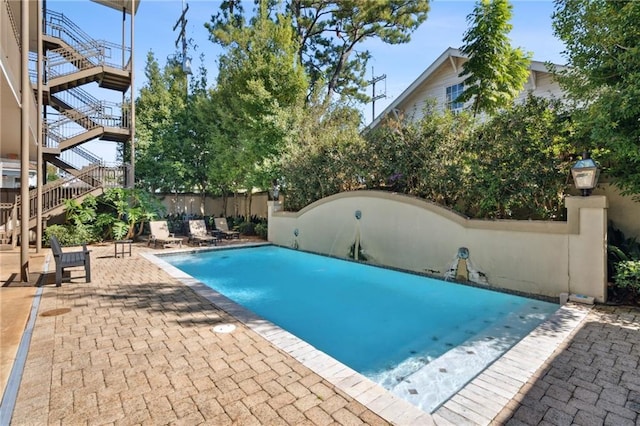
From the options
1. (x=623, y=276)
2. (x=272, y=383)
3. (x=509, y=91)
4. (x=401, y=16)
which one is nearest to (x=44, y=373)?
(x=272, y=383)

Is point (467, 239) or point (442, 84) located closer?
point (467, 239)

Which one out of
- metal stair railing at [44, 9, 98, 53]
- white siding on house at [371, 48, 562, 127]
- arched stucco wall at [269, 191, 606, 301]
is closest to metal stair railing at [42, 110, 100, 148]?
metal stair railing at [44, 9, 98, 53]

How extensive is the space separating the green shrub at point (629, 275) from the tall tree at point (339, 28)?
1574 cm

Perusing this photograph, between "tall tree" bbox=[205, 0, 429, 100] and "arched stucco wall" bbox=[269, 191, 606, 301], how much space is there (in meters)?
9.93

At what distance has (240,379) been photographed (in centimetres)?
344

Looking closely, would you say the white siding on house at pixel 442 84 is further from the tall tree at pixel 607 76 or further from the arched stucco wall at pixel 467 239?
the tall tree at pixel 607 76

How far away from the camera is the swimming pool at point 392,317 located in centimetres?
422

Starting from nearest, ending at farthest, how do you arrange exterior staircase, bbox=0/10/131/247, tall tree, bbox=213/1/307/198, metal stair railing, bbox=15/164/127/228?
metal stair railing, bbox=15/164/127/228 → exterior staircase, bbox=0/10/131/247 → tall tree, bbox=213/1/307/198

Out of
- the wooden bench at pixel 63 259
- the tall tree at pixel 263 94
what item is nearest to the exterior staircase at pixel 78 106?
the tall tree at pixel 263 94

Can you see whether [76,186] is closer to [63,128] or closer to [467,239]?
[63,128]

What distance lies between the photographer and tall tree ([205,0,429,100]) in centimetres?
1995

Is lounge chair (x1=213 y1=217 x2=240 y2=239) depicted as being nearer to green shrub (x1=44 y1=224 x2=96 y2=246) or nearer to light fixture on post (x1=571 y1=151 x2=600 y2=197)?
green shrub (x1=44 y1=224 x2=96 y2=246)

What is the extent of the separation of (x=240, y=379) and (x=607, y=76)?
780 centimetres

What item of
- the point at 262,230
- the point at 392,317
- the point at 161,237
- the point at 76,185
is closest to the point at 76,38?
the point at 76,185
